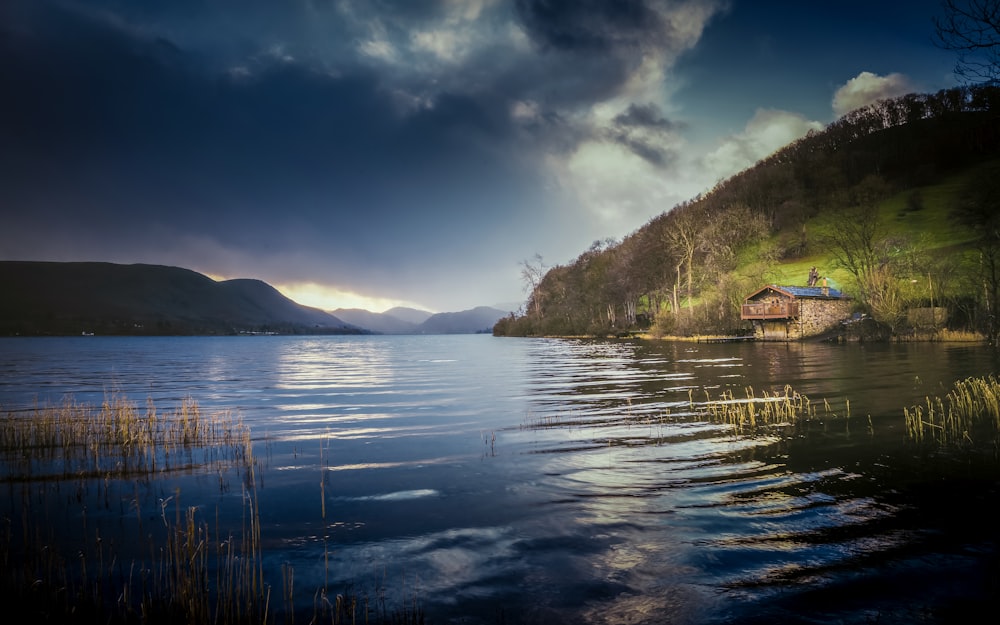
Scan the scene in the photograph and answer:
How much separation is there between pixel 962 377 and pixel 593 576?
32149 millimetres

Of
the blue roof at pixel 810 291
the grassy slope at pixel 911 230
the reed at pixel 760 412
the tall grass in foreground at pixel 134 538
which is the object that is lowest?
→ the reed at pixel 760 412

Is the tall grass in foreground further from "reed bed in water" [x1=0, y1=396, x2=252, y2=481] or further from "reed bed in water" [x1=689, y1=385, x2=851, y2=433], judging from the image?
"reed bed in water" [x1=689, y1=385, x2=851, y2=433]

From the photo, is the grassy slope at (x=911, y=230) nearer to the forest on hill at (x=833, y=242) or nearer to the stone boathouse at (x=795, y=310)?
the forest on hill at (x=833, y=242)

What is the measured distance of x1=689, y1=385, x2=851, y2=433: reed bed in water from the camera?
62.8 feet

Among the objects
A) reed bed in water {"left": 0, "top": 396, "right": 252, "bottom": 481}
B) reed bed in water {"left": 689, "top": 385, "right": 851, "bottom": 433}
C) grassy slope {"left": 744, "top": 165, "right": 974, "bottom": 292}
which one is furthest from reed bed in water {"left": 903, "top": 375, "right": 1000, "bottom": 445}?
grassy slope {"left": 744, "top": 165, "right": 974, "bottom": 292}

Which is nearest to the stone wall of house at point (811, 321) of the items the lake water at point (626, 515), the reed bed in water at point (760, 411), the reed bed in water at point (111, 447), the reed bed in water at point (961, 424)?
the lake water at point (626, 515)

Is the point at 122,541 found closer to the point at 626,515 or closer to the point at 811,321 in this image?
the point at 626,515

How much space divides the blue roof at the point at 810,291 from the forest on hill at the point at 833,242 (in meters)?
4.16

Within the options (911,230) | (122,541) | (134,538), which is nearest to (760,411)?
(134,538)

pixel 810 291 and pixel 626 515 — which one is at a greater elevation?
pixel 810 291

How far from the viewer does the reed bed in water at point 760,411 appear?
19.1m

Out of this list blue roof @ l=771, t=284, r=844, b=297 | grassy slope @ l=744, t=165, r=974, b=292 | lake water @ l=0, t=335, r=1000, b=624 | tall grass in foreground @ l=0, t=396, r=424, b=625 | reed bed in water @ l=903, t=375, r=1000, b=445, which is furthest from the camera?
grassy slope @ l=744, t=165, r=974, b=292

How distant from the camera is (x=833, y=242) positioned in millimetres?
100312

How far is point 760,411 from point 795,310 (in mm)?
71837
